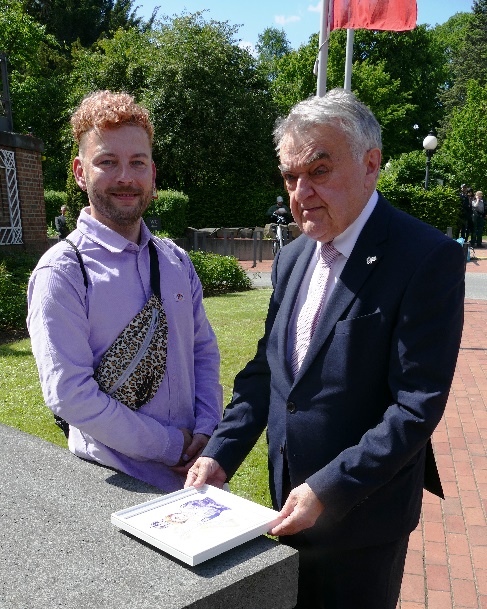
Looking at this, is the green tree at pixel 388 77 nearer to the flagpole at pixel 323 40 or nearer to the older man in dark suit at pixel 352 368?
the flagpole at pixel 323 40

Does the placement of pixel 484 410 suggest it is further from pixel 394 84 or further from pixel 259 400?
pixel 394 84

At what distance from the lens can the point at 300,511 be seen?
165 centimetres

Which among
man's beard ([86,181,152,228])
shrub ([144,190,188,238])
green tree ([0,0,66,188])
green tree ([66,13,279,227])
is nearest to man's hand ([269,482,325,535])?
man's beard ([86,181,152,228])

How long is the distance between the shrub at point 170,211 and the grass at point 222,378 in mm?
10336

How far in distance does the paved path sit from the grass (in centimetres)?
104

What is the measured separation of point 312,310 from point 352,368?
0.84 feet

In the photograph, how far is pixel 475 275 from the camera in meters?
16.1

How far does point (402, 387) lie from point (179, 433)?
0.82 meters

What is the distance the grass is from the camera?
448cm

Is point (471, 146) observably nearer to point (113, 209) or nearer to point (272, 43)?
point (113, 209)

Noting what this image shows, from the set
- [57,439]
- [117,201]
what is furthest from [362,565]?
[57,439]

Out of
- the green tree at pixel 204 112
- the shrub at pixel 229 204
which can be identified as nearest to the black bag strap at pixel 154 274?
the green tree at pixel 204 112

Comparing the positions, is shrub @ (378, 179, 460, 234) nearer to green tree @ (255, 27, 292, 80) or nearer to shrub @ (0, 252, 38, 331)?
shrub @ (0, 252, 38, 331)

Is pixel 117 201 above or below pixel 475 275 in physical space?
above
